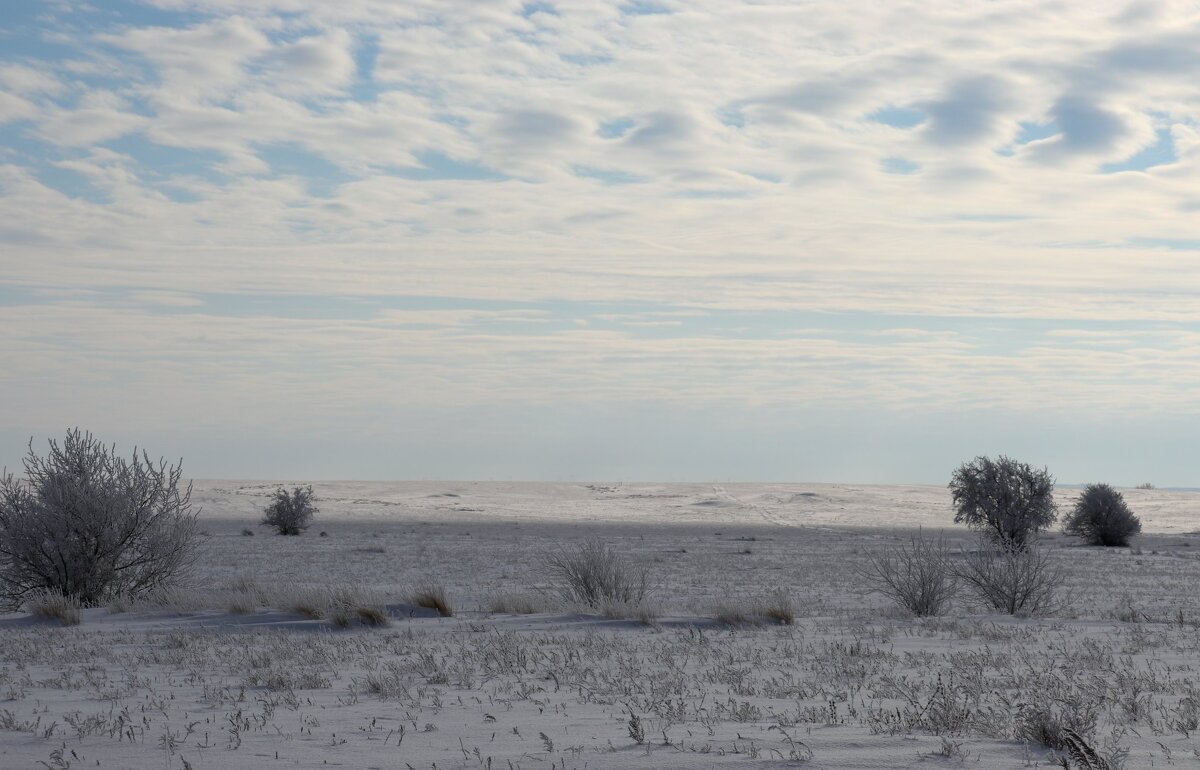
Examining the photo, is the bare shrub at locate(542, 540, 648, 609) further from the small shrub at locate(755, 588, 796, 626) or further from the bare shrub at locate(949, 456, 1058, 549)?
the bare shrub at locate(949, 456, 1058, 549)

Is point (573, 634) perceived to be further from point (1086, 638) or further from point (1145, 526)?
point (1145, 526)

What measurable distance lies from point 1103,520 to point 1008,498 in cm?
706

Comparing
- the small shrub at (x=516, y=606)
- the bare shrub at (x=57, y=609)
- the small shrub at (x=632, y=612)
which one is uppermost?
the small shrub at (x=632, y=612)

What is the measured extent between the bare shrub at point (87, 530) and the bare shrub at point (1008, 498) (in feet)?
106

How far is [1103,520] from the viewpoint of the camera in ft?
158

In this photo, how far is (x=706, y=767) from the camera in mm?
5949

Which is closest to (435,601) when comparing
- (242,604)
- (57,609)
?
(242,604)

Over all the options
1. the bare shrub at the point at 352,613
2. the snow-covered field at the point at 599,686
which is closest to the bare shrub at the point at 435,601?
the snow-covered field at the point at 599,686

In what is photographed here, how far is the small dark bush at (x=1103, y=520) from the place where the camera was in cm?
4806

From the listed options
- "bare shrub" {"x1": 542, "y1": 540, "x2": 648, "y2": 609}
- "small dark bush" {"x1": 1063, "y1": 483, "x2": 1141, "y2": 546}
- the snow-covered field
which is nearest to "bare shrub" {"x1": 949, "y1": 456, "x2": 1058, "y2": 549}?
"small dark bush" {"x1": 1063, "y1": 483, "x2": 1141, "y2": 546}

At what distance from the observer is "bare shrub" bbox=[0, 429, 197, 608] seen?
17938 millimetres

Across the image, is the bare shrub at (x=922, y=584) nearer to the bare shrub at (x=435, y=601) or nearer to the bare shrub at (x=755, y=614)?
the bare shrub at (x=755, y=614)

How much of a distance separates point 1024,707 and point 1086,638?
6.43 m

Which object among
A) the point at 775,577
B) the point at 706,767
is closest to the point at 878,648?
the point at 706,767
